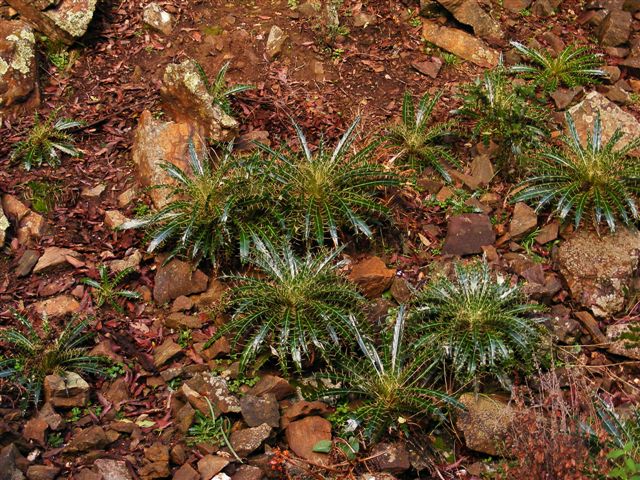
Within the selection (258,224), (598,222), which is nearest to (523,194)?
(598,222)

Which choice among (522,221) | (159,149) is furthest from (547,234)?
(159,149)

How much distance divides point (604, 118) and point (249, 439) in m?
3.98

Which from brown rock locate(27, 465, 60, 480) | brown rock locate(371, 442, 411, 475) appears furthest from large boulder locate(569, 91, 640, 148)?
brown rock locate(27, 465, 60, 480)

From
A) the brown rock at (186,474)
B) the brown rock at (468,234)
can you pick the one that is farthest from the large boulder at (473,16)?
the brown rock at (186,474)

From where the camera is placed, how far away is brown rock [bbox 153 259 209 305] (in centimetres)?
548

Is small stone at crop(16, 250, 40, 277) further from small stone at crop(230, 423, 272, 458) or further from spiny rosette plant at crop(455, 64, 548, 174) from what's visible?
spiny rosette plant at crop(455, 64, 548, 174)

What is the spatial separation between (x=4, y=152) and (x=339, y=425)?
352 centimetres

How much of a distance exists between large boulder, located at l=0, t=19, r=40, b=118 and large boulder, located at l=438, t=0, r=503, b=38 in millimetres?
3667

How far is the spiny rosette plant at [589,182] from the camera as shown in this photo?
18.8 ft

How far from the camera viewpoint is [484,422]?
15.5 feet

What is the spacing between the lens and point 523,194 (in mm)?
5980

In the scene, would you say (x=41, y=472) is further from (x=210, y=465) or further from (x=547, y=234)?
(x=547, y=234)

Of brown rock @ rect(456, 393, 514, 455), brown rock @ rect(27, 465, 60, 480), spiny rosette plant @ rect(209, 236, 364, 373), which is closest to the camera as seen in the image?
brown rock @ rect(27, 465, 60, 480)

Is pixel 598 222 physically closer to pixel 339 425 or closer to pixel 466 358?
pixel 466 358
